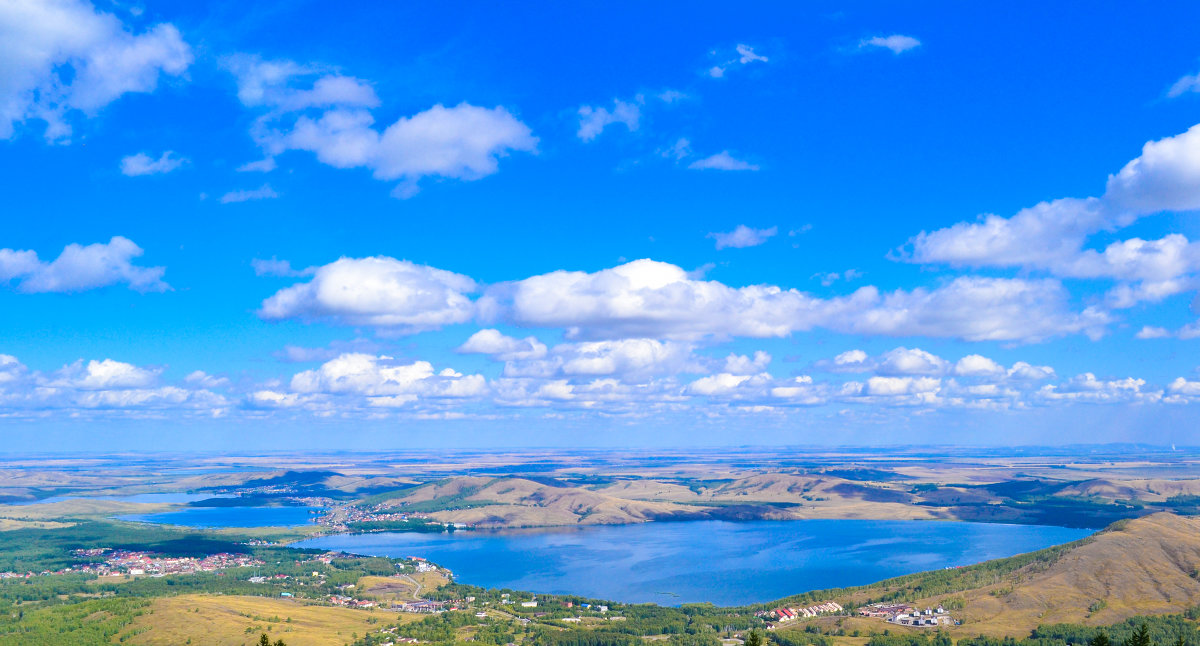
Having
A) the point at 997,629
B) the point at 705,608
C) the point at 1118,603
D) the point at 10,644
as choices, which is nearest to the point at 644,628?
the point at 705,608

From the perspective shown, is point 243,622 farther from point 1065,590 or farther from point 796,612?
point 1065,590

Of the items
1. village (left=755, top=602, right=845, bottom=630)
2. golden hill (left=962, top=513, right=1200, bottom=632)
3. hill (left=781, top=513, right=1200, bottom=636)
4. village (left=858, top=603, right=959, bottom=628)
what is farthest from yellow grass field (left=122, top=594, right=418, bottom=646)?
golden hill (left=962, top=513, right=1200, bottom=632)

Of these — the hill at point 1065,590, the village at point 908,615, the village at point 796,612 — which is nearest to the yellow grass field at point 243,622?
the village at point 796,612

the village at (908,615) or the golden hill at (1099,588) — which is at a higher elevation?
the golden hill at (1099,588)

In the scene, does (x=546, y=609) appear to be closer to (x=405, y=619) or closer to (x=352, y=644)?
(x=405, y=619)

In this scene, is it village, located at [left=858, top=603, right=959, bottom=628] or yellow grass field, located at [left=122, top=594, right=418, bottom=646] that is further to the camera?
village, located at [left=858, top=603, right=959, bottom=628]

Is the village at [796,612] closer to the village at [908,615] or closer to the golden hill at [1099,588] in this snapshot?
the village at [908,615]

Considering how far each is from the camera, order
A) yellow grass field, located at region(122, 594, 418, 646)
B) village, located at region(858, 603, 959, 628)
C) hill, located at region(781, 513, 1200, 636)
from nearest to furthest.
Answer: yellow grass field, located at region(122, 594, 418, 646) < hill, located at region(781, 513, 1200, 636) < village, located at region(858, 603, 959, 628)

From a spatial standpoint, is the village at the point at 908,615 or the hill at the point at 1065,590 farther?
the village at the point at 908,615

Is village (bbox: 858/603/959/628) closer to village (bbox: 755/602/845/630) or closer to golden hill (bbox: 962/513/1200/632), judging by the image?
golden hill (bbox: 962/513/1200/632)
